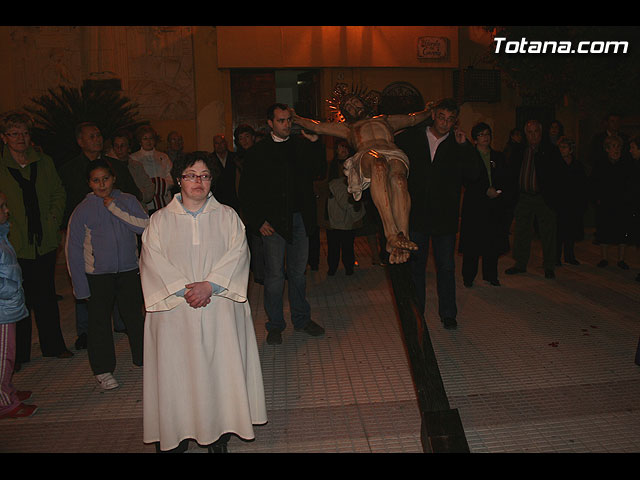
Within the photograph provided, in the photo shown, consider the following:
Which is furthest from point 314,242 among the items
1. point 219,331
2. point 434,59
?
point 434,59

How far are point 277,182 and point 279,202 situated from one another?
17 cm

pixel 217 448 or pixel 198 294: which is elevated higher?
pixel 198 294

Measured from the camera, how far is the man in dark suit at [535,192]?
22.3 ft

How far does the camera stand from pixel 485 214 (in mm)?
6500

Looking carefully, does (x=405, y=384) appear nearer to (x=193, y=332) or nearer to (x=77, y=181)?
(x=193, y=332)

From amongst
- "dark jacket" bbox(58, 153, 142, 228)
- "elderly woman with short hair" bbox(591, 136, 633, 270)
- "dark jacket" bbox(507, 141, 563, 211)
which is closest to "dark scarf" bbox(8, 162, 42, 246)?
"dark jacket" bbox(58, 153, 142, 228)

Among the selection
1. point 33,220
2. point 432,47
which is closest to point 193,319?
point 33,220

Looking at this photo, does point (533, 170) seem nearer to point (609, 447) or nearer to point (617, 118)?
point (617, 118)

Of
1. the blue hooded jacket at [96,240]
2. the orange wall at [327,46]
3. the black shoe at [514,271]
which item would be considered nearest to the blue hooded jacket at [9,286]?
the blue hooded jacket at [96,240]

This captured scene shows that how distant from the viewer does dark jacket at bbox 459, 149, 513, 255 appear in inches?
254

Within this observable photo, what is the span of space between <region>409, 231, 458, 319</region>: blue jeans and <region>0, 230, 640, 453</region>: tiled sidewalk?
24 centimetres

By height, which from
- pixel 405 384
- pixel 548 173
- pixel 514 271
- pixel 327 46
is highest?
pixel 327 46

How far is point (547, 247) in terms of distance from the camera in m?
7.05

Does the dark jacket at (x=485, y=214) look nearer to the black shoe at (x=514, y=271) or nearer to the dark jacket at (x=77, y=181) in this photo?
the black shoe at (x=514, y=271)
